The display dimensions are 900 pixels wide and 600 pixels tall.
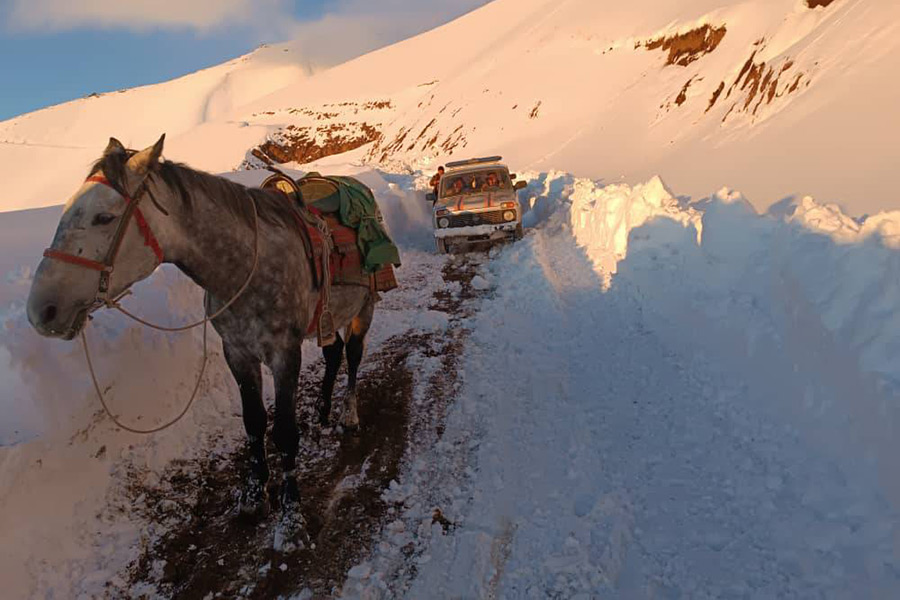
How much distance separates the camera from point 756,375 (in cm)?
447

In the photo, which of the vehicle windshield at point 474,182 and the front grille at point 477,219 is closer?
the front grille at point 477,219

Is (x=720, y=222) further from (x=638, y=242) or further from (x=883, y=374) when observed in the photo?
Answer: (x=883, y=374)

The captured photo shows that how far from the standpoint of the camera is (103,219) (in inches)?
98.5

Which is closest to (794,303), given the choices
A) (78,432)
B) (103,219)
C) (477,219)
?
(103,219)

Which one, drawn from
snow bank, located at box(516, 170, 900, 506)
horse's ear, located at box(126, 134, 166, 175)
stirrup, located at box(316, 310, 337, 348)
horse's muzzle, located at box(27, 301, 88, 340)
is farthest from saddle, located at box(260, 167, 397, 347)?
snow bank, located at box(516, 170, 900, 506)

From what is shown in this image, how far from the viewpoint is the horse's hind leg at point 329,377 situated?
5.09 meters

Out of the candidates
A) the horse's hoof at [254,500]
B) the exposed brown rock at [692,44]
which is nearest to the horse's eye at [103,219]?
the horse's hoof at [254,500]

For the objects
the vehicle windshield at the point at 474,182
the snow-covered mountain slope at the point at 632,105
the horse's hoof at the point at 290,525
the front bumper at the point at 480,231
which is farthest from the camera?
the vehicle windshield at the point at 474,182

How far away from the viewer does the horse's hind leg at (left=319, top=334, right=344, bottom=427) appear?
509 centimetres

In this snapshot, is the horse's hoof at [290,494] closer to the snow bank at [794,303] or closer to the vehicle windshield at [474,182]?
the snow bank at [794,303]

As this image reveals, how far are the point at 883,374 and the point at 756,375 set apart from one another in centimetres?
126

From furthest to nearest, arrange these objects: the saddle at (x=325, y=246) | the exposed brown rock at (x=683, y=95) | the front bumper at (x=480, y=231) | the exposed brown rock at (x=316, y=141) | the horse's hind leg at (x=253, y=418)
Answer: the exposed brown rock at (x=316, y=141)
the exposed brown rock at (x=683, y=95)
the front bumper at (x=480, y=231)
the saddle at (x=325, y=246)
the horse's hind leg at (x=253, y=418)

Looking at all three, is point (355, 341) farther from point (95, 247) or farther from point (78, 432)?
point (95, 247)

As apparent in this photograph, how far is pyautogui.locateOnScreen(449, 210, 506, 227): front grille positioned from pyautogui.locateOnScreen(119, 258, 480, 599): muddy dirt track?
650 centimetres
